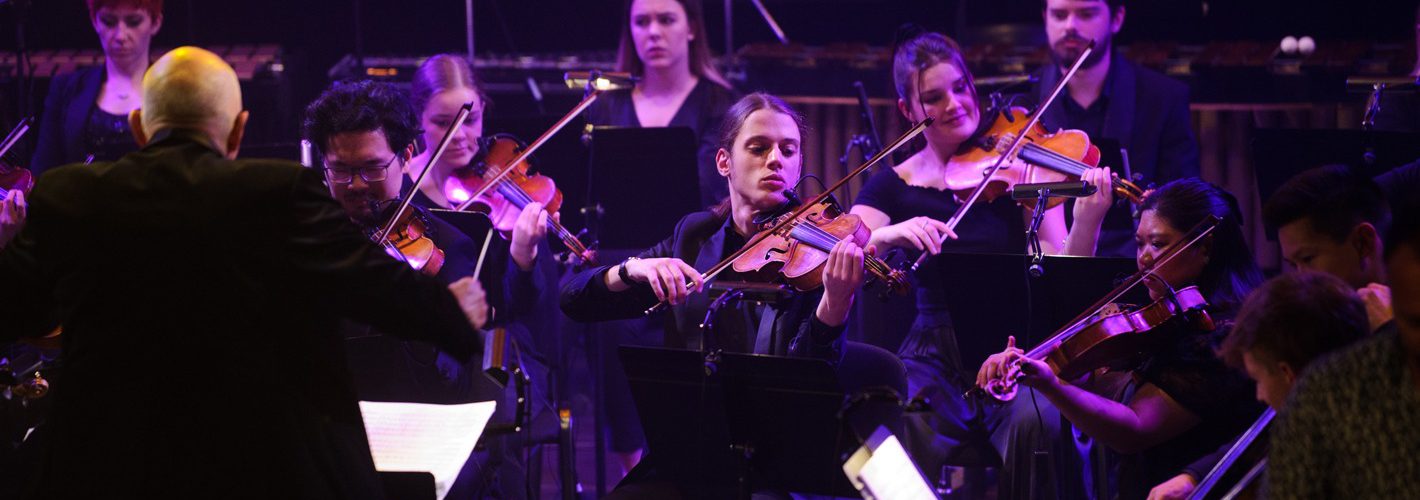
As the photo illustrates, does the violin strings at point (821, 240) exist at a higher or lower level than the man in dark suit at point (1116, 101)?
lower

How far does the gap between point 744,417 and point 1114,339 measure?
2.75ft

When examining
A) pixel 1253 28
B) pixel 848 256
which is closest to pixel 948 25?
pixel 1253 28

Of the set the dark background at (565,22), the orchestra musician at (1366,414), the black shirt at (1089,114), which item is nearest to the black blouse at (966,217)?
the black shirt at (1089,114)

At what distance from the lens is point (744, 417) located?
2.82 meters

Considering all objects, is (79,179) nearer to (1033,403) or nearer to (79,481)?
(79,481)

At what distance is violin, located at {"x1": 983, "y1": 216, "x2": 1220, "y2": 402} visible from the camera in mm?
2859

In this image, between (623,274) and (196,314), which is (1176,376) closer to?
(623,274)

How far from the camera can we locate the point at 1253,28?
20.6 ft

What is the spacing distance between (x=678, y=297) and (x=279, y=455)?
1305 mm

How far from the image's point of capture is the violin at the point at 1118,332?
113 inches

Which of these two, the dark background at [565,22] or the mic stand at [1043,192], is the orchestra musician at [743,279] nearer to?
the mic stand at [1043,192]

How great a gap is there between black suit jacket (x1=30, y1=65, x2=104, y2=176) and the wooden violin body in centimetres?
332

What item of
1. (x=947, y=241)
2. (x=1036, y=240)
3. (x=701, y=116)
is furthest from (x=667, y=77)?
(x=1036, y=240)

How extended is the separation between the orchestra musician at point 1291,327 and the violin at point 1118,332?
0.69m
